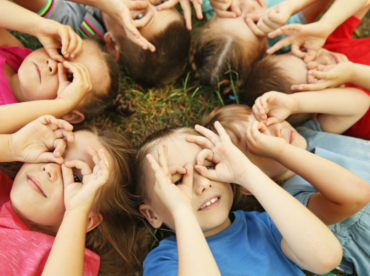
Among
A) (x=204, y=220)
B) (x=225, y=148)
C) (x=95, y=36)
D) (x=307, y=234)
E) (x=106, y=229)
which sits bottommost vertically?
(x=106, y=229)

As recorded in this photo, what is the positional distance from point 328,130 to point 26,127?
204cm

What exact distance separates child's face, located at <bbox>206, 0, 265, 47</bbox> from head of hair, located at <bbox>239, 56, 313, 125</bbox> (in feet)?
0.64

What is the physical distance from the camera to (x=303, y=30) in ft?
5.94

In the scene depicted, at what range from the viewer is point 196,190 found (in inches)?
54.3

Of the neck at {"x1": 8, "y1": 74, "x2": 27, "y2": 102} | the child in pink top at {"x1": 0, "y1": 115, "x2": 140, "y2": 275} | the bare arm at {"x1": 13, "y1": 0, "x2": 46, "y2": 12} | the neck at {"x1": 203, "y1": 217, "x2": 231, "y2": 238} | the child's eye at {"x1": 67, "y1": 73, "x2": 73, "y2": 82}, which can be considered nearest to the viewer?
the child in pink top at {"x1": 0, "y1": 115, "x2": 140, "y2": 275}

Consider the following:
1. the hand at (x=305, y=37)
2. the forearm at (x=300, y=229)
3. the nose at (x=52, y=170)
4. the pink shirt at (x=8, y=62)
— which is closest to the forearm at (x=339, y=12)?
the hand at (x=305, y=37)

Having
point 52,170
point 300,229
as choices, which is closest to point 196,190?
point 300,229

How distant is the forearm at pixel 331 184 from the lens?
137 centimetres

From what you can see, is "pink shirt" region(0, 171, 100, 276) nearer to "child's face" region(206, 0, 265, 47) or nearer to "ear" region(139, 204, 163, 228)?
"ear" region(139, 204, 163, 228)

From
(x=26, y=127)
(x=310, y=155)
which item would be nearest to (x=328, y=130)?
(x=310, y=155)

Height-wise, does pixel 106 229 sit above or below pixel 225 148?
below

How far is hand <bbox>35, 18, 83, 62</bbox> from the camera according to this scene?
1.62 meters

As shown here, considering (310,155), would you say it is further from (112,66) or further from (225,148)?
(112,66)

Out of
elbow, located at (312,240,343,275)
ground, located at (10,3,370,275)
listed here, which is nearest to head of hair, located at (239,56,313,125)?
ground, located at (10,3,370,275)
